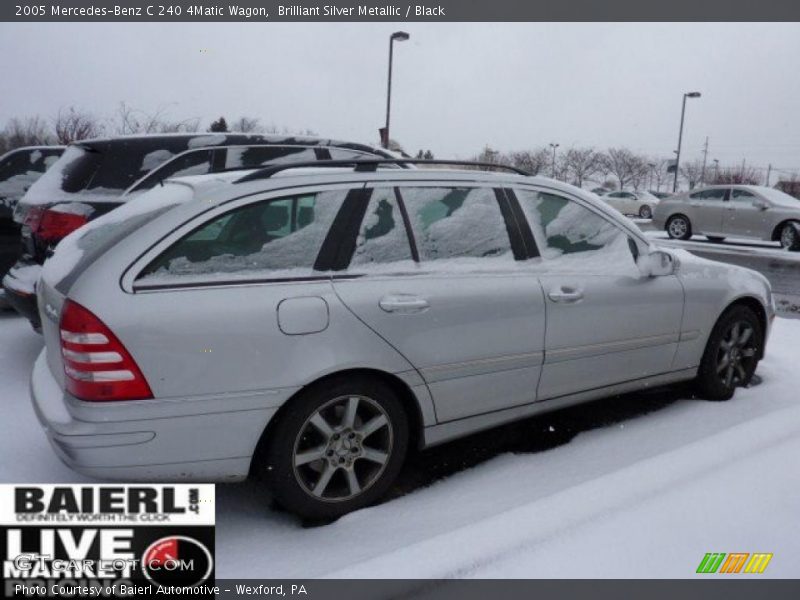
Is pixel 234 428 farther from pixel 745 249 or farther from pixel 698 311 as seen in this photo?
pixel 745 249

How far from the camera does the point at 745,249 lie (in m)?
15.3

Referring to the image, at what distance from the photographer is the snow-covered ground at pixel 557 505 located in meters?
2.58

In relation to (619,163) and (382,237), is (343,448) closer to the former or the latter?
(382,237)

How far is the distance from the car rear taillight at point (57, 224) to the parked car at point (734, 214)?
50.2 feet

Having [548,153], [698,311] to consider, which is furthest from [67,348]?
[548,153]

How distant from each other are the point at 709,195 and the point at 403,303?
16.2 metres

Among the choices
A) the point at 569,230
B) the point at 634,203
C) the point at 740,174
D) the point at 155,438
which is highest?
the point at 740,174

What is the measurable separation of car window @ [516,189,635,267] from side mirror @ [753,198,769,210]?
45.1ft

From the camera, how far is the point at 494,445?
3773mm

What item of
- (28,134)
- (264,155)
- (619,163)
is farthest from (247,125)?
(619,163)

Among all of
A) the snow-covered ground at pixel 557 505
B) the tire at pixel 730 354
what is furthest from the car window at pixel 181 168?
the tire at pixel 730 354

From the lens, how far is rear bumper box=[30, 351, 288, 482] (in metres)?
2.45

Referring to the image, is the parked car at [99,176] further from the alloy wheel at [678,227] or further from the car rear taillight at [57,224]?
the alloy wheel at [678,227]

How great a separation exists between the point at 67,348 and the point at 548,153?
62.0 metres
